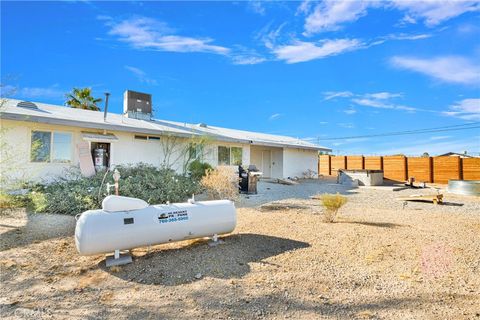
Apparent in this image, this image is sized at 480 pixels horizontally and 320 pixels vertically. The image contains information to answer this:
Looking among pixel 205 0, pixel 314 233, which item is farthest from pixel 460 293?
pixel 205 0

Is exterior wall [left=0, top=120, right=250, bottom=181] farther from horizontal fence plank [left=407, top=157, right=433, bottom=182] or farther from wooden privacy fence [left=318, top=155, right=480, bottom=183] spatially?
horizontal fence plank [left=407, top=157, right=433, bottom=182]

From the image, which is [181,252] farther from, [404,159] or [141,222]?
[404,159]

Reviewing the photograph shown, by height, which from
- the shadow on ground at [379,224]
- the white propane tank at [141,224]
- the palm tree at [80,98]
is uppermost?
the palm tree at [80,98]

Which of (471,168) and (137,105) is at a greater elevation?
(137,105)

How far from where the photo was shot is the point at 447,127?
70.2ft

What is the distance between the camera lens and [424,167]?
20266 millimetres

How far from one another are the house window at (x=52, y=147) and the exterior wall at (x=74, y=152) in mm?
155

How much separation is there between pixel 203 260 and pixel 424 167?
21.6 m

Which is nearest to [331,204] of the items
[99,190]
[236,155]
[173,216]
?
[173,216]

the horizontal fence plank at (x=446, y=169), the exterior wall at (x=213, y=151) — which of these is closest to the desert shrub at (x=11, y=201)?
the exterior wall at (x=213, y=151)

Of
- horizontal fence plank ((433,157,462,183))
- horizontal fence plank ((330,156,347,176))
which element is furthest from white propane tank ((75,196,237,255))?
horizontal fence plank ((330,156,347,176))

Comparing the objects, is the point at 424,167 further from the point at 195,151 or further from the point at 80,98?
the point at 80,98

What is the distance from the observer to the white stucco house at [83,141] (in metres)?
9.43

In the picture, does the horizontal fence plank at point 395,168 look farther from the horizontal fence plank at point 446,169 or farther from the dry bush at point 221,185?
the dry bush at point 221,185
